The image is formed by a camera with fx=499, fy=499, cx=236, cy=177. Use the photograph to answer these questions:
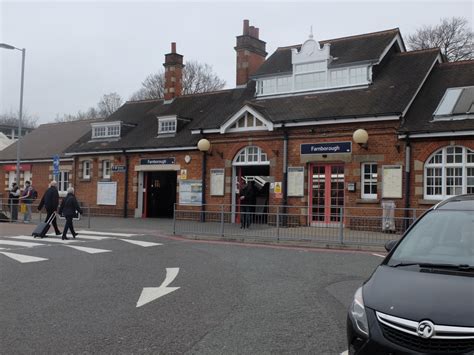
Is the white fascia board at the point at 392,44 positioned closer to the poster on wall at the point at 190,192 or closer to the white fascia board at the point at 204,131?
the white fascia board at the point at 204,131

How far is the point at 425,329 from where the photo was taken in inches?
146

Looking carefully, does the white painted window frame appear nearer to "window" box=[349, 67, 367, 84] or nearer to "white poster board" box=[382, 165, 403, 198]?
"white poster board" box=[382, 165, 403, 198]

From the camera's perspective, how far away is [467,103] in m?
18.2

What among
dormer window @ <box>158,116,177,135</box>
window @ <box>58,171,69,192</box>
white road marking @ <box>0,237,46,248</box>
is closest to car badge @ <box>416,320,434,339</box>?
white road marking @ <box>0,237,46,248</box>

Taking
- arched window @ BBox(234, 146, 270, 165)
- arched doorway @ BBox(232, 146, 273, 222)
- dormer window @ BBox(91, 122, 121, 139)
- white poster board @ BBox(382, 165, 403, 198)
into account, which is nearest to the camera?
white poster board @ BBox(382, 165, 403, 198)

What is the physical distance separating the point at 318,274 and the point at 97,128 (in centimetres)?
2382

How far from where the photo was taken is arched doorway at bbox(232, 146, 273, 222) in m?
22.7

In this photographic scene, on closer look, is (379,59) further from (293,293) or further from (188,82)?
(188,82)

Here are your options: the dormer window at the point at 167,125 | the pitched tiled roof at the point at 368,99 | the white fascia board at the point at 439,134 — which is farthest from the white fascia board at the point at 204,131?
the white fascia board at the point at 439,134

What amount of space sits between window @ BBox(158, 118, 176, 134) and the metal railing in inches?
385

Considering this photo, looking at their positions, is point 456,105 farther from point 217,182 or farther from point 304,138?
point 217,182

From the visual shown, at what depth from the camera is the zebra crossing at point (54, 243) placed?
12.4 m

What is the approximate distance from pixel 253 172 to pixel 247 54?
307 inches

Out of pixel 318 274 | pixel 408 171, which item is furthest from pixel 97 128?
pixel 318 274
